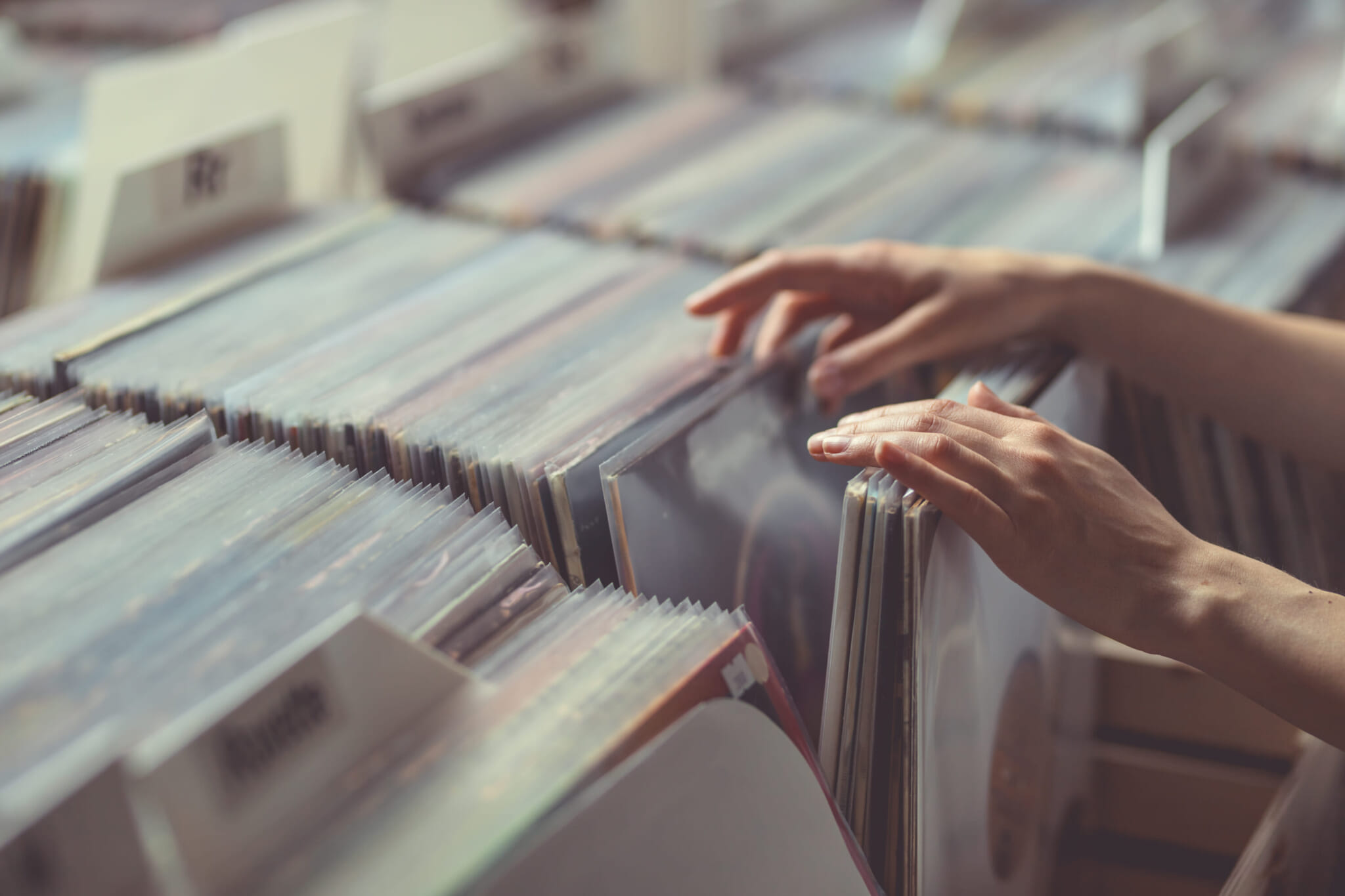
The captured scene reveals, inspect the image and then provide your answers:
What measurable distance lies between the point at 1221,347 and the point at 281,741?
3.09 ft

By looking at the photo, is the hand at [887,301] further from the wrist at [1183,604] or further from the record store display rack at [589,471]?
the wrist at [1183,604]

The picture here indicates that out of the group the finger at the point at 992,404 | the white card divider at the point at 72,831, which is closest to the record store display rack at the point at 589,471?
the white card divider at the point at 72,831

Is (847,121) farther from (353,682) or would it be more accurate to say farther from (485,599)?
(353,682)

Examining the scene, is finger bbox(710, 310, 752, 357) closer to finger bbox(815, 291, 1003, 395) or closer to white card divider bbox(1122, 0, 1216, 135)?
finger bbox(815, 291, 1003, 395)

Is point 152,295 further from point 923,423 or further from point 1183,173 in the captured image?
point 1183,173

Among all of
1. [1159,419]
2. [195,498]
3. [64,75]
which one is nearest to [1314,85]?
[1159,419]

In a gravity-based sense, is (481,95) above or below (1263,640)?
above

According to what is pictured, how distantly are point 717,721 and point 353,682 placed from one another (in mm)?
216

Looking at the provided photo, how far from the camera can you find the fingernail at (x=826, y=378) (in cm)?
110

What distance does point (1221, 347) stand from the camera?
1.13m

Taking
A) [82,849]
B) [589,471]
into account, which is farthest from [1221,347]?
[82,849]

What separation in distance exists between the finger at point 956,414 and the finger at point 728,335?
272 millimetres

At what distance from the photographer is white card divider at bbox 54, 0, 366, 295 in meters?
1.38

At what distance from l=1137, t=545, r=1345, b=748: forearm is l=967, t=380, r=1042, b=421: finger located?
0.17 meters
